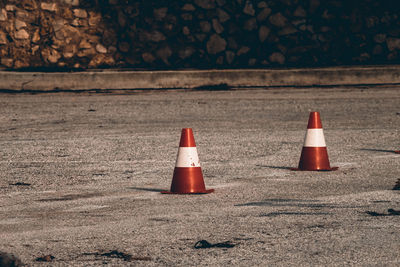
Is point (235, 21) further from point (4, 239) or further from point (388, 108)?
point (4, 239)

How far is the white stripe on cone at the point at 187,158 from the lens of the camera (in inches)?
274

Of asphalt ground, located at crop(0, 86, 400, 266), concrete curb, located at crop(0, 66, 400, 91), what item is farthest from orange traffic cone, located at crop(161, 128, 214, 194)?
concrete curb, located at crop(0, 66, 400, 91)

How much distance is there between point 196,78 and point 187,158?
31.1 feet

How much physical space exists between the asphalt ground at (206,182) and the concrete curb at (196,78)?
1.45 meters

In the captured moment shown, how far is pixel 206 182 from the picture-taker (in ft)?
24.7

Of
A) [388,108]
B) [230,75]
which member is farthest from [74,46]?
[388,108]

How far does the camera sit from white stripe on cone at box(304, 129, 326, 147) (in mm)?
8172

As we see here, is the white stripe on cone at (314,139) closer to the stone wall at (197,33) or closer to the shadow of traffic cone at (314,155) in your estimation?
the shadow of traffic cone at (314,155)

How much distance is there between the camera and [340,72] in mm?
16375

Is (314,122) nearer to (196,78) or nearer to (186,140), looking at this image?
(186,140)

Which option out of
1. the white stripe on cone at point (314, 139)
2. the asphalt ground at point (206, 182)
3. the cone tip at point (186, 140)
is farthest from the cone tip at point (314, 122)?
the cone tip at point (186, 140)

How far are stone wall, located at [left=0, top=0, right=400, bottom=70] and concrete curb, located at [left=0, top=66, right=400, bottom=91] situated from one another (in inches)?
105

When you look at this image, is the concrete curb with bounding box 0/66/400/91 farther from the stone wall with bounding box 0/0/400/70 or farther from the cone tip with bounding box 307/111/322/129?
the cone tip with bounding box 307/111/322/129

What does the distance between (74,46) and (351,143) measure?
1072 centimetres
